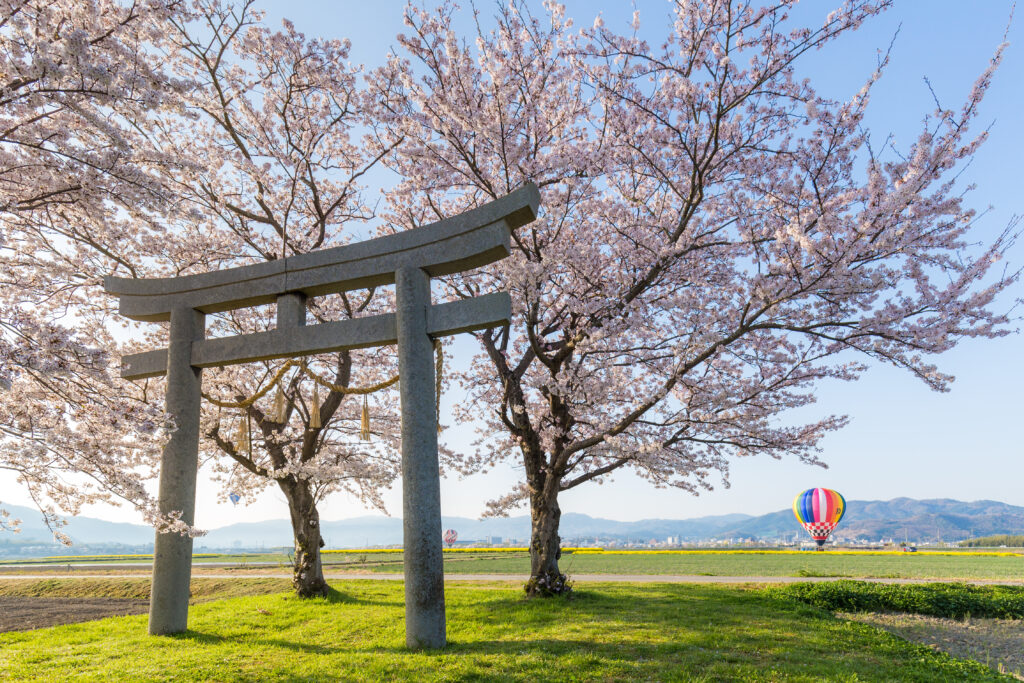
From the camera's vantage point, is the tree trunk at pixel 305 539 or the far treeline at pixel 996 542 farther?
the far treeline at pixel 996 542

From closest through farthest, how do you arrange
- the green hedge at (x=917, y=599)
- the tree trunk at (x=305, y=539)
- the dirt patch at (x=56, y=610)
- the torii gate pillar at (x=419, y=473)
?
the torii gate pillar at (x=419, y=473) < the dirt patch at (x=56, y=610) < the green hedge at (x=917, y=599) < the tree trunk at (x=305, y=539)

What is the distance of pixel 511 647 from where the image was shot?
7402mm

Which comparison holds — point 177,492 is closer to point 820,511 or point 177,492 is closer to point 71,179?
point 71,179

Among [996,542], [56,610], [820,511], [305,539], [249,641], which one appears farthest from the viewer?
[996,542]

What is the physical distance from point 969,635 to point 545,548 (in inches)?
294

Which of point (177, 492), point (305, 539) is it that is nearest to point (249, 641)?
point (177, 492)

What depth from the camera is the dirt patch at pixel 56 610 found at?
1095 cm

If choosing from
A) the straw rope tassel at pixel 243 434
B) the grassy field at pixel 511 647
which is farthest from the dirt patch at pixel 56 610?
the straw rope tassel at pixel 243 434

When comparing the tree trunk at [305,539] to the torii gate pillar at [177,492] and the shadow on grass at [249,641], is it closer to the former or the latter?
the shadow on grass at [249,641]

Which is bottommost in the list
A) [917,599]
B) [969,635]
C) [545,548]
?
[969,635]

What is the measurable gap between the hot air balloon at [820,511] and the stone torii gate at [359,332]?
42.5 metres

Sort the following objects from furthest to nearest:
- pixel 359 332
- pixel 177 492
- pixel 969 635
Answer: pixel 969 635 < pixel 177 492 < pixel 359 332

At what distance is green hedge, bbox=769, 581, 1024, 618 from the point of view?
38.5ft

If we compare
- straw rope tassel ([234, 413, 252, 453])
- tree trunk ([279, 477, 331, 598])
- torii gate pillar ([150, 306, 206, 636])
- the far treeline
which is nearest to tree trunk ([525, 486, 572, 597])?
tree trunk ([279, 477, 331, 598])
